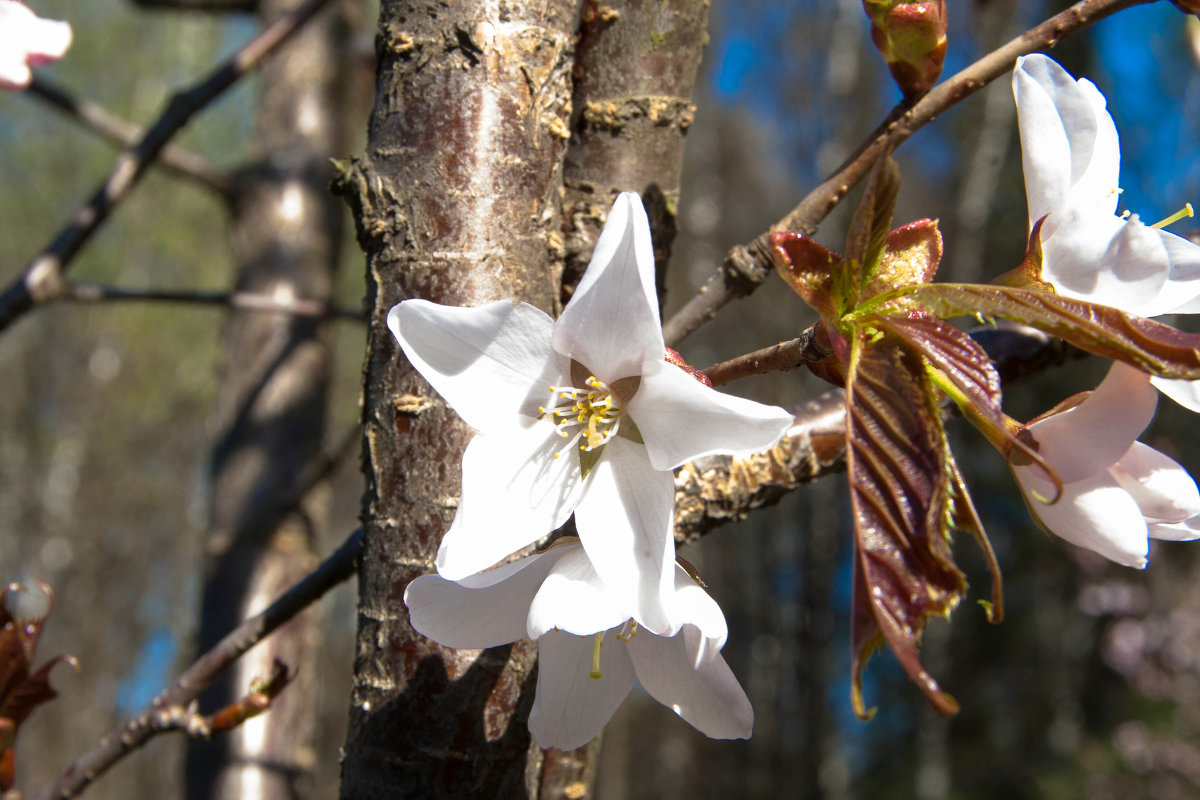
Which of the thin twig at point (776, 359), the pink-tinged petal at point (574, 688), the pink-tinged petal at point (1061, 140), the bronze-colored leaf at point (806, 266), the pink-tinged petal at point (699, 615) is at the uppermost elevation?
the pink-tinged petal at point (1061, 140)

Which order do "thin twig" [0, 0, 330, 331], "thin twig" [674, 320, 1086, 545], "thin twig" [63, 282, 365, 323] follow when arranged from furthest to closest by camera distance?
"thin twig" [63, 282, 365, 323]
"thin twig" [0, 0, 330, 331]
"thin twig" [674, 320, 1086, 545]

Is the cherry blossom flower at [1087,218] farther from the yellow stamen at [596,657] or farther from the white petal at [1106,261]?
the yellow stamen at [596,657]

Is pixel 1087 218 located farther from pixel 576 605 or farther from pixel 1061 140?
pixel 576 605

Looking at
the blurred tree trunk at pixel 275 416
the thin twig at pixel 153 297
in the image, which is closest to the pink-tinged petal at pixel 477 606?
the thin twig at pixel 153 297

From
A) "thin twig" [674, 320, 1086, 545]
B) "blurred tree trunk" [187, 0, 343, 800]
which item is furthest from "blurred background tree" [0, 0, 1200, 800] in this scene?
"thin twig" [674, 320, 1086, 545]

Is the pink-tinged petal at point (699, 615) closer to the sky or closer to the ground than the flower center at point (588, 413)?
closer to the ground

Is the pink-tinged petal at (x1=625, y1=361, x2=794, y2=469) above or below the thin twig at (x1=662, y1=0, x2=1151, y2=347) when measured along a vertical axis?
below

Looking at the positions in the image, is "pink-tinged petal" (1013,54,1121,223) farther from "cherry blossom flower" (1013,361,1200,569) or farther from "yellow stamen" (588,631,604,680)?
"yellow stamen" (588,631,604,680)

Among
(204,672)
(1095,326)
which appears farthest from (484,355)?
(204,672)
